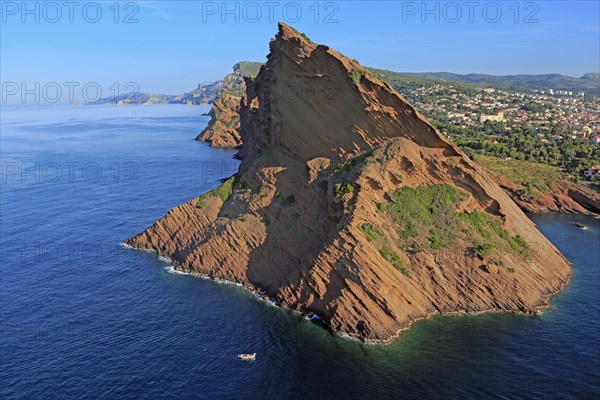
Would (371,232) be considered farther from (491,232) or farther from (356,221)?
(491,232)

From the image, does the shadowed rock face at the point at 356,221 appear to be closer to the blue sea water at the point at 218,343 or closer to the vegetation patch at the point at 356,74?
the vegetation patch at the point at 356,74

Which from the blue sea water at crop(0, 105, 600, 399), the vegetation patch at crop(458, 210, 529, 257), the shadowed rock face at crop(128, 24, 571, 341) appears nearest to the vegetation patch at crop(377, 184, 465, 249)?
the shadowed rock face at crop(128, 24, 571, 341)

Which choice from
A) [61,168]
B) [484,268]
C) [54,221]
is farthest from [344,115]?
[61,168]

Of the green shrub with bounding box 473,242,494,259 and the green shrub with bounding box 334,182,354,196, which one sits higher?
the green shrub with bounding box 334,182,354,196

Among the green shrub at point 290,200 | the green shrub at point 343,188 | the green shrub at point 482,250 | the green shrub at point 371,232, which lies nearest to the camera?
the green shrub at point 371,232

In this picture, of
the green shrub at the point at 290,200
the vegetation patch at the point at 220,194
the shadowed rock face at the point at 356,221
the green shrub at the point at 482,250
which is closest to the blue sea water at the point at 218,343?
the shadowed rock face at the point at 356,221

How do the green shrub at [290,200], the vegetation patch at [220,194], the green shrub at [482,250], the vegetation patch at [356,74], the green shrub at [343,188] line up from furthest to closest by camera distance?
the vegetation patch at [220,194], the green shrub at [290,200], the vegetation patch at [356,74], the green shrub at [343,188], the green shrub at [482,250]

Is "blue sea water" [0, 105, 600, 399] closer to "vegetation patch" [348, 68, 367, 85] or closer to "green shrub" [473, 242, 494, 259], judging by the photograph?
"green shrub" [473, 242, 494, 259]
